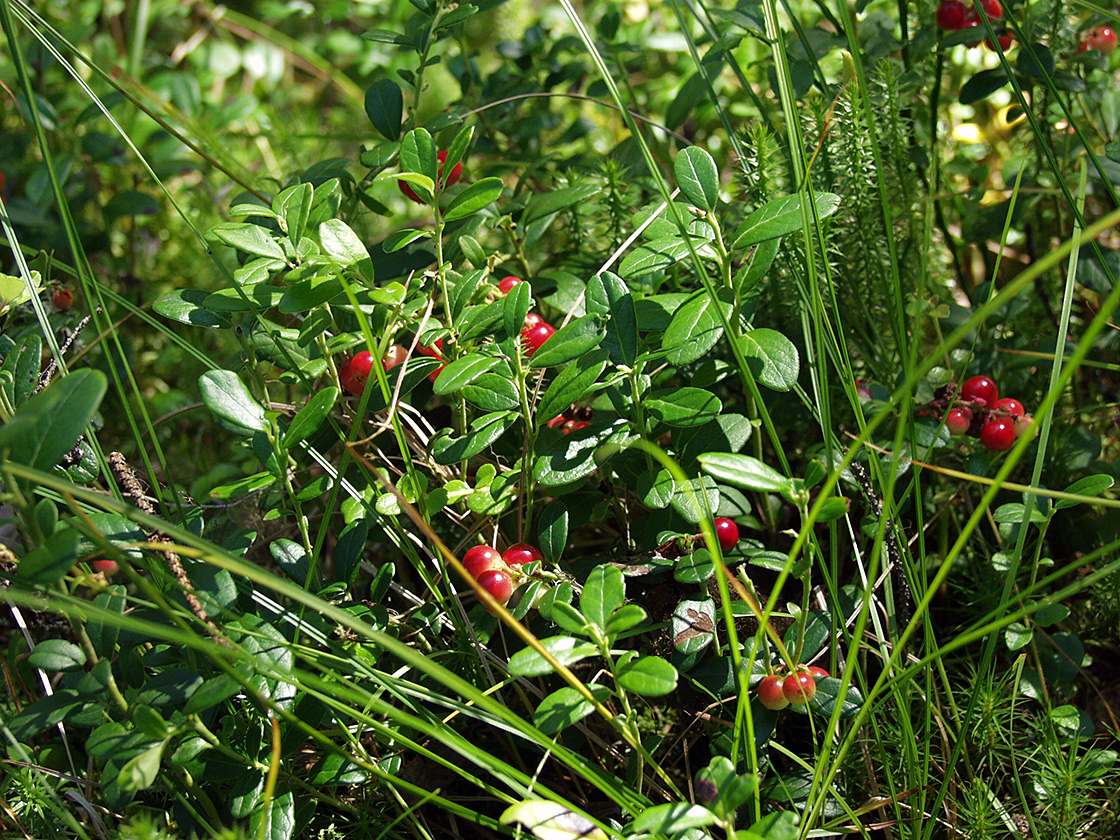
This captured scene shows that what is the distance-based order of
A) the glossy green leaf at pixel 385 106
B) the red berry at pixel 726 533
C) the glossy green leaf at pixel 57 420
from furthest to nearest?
the glossy green leaf at pixel 385 106
the red berry at pixel 726 533
the glossy green leaf at pixel 57 420

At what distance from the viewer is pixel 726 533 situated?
1051 mm


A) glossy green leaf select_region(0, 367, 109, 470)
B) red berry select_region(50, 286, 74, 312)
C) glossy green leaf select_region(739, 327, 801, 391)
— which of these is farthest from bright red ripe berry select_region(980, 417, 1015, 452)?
red berry select_region(50, 286, 74, 312)

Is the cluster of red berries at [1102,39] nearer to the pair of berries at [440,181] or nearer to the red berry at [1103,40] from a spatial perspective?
the red berry at [1103,40]

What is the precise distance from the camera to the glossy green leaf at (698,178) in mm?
981

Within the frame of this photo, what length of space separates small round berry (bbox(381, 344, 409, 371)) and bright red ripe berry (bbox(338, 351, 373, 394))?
0.02 meters

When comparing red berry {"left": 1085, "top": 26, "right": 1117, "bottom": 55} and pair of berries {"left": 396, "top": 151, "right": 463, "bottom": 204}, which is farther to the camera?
red berry {"left": 1085, "top": 26, "right": 1117, "bottom": 55}

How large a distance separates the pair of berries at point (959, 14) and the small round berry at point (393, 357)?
1.02 meters

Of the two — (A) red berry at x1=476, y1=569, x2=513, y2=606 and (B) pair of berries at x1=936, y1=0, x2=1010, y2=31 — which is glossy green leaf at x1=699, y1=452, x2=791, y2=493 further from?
(B) pair of berries at x1=936, y1=0, x2=1010, y2=31

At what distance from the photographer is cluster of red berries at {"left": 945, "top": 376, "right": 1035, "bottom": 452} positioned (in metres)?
1.14

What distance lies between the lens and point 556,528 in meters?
1.01

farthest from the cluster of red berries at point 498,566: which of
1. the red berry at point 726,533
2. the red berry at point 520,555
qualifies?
the red berry at point 726,533

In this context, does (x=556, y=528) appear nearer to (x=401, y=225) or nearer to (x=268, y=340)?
(x=268, y=340)

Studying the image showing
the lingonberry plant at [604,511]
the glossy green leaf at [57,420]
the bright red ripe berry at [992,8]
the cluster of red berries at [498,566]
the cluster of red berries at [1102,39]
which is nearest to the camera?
the glossy green leaf at [57,420]

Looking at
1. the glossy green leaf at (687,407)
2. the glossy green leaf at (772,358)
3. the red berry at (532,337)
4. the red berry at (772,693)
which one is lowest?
the red berry at (772,693)
